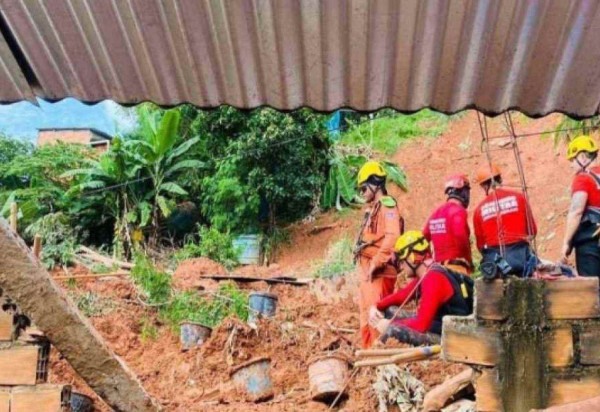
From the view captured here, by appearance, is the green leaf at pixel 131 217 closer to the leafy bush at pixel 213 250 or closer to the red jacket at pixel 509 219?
the leafy bush at pixel 213 250

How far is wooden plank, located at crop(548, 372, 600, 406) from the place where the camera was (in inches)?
137

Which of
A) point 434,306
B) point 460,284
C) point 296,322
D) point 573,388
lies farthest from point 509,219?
point 296,322

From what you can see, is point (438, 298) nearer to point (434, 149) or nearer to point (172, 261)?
point (172, 261)

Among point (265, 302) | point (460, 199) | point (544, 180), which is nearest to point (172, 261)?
point (265, 302)

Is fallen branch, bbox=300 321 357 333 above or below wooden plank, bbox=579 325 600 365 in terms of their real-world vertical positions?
below

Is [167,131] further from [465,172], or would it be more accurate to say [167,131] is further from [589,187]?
[589,187]

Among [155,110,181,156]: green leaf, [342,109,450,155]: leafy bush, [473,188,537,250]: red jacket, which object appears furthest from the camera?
[342,109,450,155]: leafy bush

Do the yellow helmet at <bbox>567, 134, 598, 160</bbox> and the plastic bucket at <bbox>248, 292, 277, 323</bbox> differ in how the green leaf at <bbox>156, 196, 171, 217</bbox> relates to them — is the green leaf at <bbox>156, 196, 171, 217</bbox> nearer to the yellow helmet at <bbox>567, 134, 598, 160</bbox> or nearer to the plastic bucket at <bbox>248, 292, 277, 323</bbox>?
the plastic bucket at <bbox>248, 292, 277, 323</bbox>

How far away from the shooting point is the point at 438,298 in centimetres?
534

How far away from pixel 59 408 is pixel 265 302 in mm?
6177

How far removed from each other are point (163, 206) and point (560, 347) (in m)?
12.3

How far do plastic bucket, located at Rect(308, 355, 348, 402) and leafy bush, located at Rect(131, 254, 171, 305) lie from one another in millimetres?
4715

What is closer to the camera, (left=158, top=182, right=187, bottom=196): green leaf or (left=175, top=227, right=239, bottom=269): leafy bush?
(left=175, top=227, right=239, bottom=269): leafy bush

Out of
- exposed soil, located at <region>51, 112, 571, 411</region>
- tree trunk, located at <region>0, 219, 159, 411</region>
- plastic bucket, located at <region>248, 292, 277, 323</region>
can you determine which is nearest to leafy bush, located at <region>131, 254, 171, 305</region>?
exposed soil, located at <region>51, 112, 571, 411</region>
